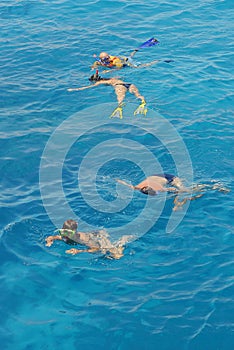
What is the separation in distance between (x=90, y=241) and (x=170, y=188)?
280 cm

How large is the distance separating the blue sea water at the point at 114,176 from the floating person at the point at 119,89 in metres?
0.28

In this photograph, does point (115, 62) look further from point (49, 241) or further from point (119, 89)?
point (49, 241)

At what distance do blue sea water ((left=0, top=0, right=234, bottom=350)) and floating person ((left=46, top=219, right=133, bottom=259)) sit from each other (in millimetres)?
184

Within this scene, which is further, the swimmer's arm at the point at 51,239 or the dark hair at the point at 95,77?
the dark hair at the point at 95,77

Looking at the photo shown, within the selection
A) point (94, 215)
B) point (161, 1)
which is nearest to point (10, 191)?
point (94, 215)

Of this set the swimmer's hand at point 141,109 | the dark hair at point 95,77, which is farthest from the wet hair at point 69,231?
the dark hair at point 95,77

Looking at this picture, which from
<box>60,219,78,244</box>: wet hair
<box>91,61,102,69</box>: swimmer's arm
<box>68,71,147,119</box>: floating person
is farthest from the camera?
<box>91,61,102,69</box>: swimmer's arm

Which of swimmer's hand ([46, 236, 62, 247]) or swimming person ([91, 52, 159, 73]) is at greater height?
swimming person ([91, 52, 159, 73])

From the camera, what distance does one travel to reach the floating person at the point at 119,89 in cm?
1540

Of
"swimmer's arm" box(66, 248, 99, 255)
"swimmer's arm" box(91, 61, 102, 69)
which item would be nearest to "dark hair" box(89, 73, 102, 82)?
"swimmer's arm" box(91, 61, 102, 69)

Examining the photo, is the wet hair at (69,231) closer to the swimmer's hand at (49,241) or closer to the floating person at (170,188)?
the swimmer's hand at (49,241)

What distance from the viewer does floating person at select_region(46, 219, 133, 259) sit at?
10.5m

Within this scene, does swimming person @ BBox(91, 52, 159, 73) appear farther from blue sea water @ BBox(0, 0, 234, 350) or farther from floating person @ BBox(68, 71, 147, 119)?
floating person @ BBox(68, 71, 147, 119)

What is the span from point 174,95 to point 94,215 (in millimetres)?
6660
